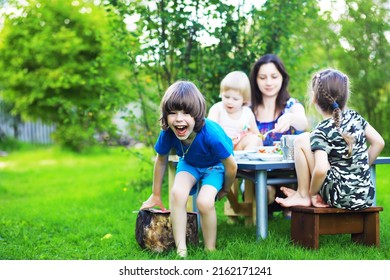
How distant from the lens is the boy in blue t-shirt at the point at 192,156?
3.10 m

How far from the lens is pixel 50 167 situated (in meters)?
9.41

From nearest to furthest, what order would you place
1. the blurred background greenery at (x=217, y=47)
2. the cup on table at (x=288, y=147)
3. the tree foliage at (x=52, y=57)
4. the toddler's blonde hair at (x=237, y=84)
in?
the cup on table at (x=288, y=147)
the toddler's blonde hair at (x=237, y=84)
the blurred background greenery at (x=217, y=47)
the tree foliage at (x=52, y=57)

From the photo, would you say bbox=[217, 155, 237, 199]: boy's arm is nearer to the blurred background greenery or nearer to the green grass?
the green grass

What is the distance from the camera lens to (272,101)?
165 inches

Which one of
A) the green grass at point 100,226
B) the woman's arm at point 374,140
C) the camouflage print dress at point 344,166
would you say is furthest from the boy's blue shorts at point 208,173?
the woman's arm at point 374,140

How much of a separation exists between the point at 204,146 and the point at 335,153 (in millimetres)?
729

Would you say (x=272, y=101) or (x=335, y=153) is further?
(x=272, y=101)

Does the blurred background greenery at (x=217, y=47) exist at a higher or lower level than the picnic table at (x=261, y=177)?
higher

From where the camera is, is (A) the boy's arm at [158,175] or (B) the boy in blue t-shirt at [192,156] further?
(A) the boy's arm at [158,175]

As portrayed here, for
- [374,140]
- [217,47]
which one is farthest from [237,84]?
[217,47]

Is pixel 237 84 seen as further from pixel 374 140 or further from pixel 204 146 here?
pixel 374 140

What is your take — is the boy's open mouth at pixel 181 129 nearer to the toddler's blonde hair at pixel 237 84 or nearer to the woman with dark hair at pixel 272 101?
the toddler's blonde hair at pixel 237 84

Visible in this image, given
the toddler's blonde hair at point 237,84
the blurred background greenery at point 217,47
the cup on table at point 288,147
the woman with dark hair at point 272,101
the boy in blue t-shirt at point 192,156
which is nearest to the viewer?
the boy in blue t-shirt at point 192,156
